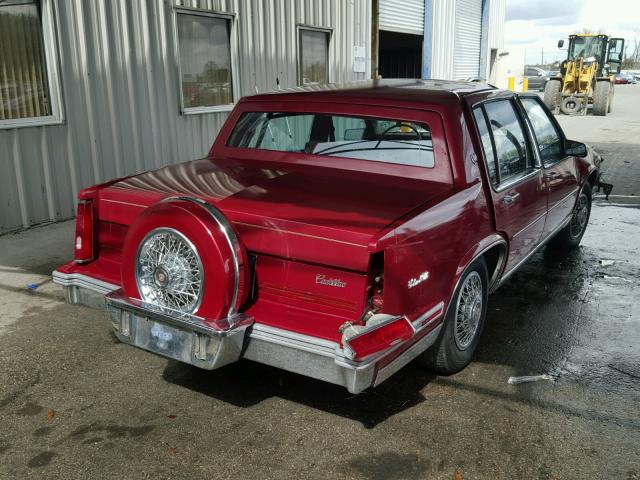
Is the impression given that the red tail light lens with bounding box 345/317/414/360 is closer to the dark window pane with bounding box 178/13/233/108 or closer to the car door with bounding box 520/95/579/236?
the car door with bounding box 520/95/579/236

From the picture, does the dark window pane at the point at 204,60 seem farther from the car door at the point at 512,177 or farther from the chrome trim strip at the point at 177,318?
the chrome trim strip at the point at 177,318

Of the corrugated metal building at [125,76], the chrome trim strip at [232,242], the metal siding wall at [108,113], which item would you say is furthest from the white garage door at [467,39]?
the chrome trim strip at [232,242]

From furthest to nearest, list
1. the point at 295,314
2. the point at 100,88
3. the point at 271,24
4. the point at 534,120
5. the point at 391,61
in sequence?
the point at 391,61
the point at 271,24
the point at 100,88
the point at 534,120
the point at 295,314

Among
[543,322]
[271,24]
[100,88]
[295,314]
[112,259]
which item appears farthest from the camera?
[271,24]

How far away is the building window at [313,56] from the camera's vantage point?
11.2 metres

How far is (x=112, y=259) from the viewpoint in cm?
365

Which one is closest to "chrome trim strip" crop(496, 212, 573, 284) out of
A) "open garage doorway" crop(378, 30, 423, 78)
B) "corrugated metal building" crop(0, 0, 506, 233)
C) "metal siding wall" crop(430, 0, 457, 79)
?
"corrugated metal building" crop(0, 0, 506, 233)

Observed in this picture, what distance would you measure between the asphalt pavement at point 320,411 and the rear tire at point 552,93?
1947 cm

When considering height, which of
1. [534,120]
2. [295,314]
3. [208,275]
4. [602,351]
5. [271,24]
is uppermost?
[271,24]

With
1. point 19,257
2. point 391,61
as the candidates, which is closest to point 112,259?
point 19,257

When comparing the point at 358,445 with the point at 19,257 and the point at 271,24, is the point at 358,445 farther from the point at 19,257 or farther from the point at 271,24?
the point at 271,24

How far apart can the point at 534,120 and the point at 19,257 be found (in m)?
4.83

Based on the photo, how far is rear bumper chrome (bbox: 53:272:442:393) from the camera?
2.73 metres

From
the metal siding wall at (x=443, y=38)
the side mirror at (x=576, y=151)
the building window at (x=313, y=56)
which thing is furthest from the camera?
the metal siding wall at (x=443, y=38)
